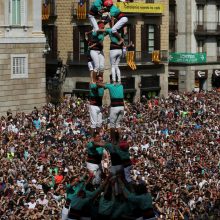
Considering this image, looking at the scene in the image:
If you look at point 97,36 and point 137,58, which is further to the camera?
point 137,58

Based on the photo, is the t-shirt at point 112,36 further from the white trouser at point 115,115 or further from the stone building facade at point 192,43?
the stone building facade at point 192,43

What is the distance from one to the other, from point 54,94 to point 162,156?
18.6m

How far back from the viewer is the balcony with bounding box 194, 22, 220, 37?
216 feet

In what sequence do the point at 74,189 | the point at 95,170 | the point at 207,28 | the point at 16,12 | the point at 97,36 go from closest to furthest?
the point at 74,189, the point at 95,170, the point at 97,36, the point at 16,12, the point at 207,28

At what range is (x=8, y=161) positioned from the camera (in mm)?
29078

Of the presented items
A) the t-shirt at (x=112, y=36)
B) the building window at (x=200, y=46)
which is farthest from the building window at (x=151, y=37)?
the t-shirt at (x=112, y=36)

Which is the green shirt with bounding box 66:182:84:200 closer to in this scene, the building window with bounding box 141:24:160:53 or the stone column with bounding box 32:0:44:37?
the stone column with bounding box 32:0:44:37

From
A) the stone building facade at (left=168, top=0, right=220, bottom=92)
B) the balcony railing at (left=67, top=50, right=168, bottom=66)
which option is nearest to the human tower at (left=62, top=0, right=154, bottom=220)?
the balcony railing at (left=67, top=50, right=168, bottom=66)

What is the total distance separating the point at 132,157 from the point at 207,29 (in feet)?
122

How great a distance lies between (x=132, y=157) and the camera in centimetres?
3125

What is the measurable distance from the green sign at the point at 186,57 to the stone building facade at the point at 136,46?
20.6 ft

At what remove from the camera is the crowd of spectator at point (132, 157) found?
80.6 feet

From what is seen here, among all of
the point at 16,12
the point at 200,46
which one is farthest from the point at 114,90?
the point at 200,46

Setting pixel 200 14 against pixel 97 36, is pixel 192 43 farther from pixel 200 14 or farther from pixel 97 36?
pixel 97 36
